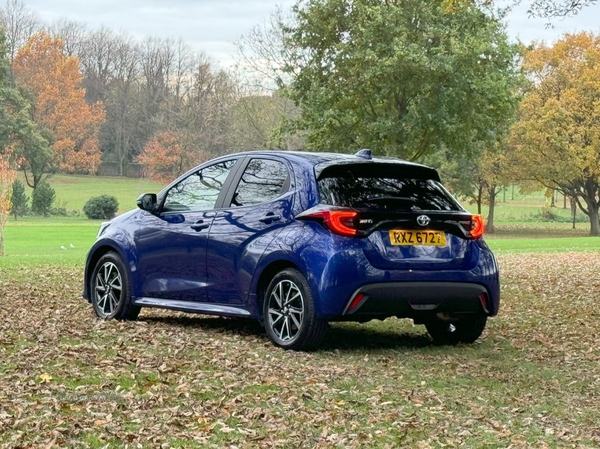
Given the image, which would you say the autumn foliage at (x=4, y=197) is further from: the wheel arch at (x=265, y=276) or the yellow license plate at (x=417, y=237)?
the yellow license plate at (x=417, y=237)

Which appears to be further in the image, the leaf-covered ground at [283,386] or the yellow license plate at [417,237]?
the yellow license plate at [417,237]

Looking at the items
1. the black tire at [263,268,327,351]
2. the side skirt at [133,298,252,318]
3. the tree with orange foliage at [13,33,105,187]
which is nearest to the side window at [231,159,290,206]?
the black tire at [263,268,327,351]

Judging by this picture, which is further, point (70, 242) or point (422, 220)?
point (70, 242)

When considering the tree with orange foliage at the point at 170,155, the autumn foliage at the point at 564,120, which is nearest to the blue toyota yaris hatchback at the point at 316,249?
the autumn foliage at the point at 564,120

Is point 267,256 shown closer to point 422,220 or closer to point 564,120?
point 422,220

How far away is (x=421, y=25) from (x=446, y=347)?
28.2 metres

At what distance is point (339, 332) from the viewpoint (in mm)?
9984

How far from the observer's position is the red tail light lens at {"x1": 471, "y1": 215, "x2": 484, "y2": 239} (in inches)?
343

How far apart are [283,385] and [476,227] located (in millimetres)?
2829

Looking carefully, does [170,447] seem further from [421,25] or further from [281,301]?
[421,25]

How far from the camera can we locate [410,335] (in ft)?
32.8

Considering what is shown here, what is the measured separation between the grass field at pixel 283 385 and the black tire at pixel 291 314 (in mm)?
172

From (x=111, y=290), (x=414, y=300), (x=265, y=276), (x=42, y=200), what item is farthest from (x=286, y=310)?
(x=42, y=200)

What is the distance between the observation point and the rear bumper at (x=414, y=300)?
318 inches
